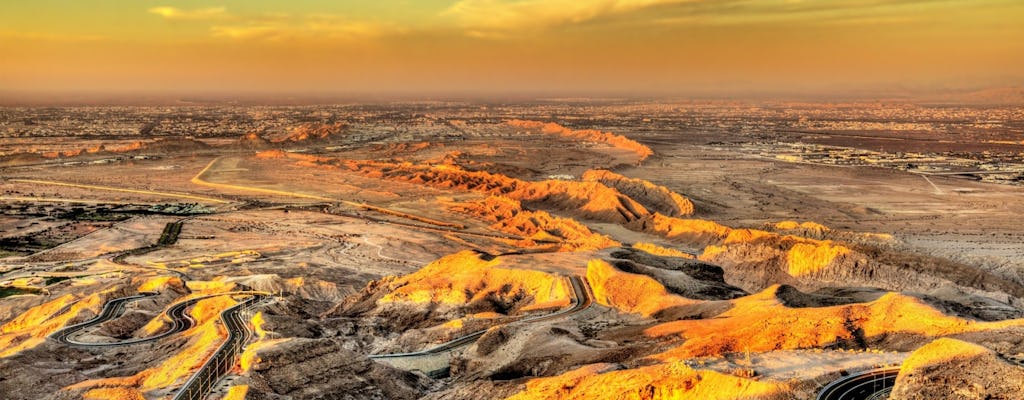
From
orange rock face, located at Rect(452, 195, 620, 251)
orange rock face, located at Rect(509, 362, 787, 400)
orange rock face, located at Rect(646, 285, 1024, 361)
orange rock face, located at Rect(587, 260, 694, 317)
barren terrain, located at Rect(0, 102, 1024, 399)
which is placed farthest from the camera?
orange rock face, located at Rect(452, 195, 620, 251)

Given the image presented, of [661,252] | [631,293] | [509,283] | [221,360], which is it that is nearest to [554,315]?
[631,293]

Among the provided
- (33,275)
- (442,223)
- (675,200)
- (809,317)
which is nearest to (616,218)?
(675,200)

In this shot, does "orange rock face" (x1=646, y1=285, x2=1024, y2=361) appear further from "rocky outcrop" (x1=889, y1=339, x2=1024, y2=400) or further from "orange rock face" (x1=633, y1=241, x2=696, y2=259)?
"orange rock face" (x1=633, y1=241, x2=696, y2=259)

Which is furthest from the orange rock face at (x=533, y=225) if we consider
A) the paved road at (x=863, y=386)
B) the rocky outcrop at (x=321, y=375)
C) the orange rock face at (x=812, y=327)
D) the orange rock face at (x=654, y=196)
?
the paved road at (x=863, y=386)

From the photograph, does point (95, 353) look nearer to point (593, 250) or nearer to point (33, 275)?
point (33, 275)

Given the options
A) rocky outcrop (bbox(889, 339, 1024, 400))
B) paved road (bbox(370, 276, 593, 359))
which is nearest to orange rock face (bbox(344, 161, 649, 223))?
paved road (bbox(370, 276, 593, 359))

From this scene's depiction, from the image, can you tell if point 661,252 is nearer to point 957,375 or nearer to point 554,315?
point 554,315
